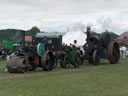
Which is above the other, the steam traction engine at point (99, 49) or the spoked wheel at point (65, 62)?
the steam traction engine at point (99, 49)

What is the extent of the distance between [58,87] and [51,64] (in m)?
5.93

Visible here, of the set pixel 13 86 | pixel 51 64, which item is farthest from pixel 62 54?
pixel 13 86

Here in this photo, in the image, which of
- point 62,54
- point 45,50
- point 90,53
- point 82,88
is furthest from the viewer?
point 90,53

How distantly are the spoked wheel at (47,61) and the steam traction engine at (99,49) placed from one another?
4.65m

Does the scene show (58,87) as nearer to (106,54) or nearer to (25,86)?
(25,86)

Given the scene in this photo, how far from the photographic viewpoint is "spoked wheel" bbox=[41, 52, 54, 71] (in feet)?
43.7

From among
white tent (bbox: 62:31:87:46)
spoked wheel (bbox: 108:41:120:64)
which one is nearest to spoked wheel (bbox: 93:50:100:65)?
spoked wheel (bbox: 108:41:120:64)

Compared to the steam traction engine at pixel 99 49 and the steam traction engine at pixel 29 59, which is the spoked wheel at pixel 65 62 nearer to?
the steam traction engine at pixel 29 59

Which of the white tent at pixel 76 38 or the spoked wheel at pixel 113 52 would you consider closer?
the spoked wheel at pixel 113 52

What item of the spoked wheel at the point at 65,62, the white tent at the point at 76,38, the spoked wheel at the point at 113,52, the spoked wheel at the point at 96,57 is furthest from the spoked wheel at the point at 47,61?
the white tent at the point at 76,38

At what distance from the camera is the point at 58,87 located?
838cm

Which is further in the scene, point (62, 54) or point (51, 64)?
point (62, 54)

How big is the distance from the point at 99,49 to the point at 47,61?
601 cm

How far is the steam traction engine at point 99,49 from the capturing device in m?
18.6
